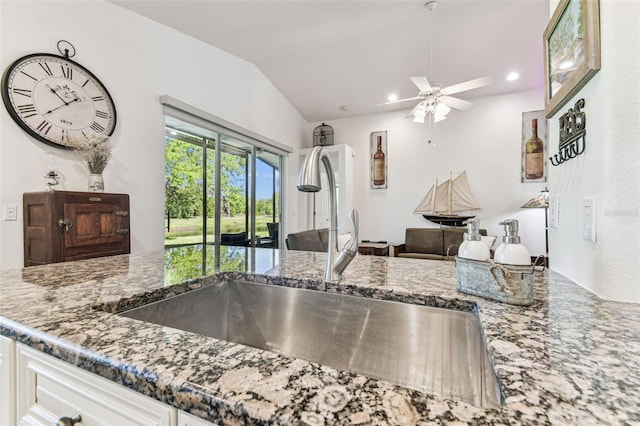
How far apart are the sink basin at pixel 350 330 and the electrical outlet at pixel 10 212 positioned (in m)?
1.99

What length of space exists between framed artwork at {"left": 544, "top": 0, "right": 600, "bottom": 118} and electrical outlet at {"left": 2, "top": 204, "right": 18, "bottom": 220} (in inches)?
121

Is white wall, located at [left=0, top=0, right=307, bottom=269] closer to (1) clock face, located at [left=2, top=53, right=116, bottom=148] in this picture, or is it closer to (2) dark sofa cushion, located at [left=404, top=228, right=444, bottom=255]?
(1) clock face, located at [left=2, top=53, right=116, bottom=148]

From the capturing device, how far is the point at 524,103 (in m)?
4.39

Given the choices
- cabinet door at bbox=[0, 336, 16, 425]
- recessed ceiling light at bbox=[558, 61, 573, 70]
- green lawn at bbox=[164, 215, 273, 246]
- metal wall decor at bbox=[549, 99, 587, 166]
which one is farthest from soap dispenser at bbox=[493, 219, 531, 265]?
green lawn at bbox=[164, 215, 273, 246]

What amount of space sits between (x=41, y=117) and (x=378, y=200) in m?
4.45

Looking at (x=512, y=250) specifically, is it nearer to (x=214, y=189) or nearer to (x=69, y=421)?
(x=69, y=421)

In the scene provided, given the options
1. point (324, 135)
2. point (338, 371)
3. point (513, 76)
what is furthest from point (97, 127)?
point (513, 76)

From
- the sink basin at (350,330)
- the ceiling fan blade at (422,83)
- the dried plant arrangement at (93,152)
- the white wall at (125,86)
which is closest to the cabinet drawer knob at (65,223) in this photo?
the white wall at (125,86)

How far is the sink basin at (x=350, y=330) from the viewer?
29.4 inches

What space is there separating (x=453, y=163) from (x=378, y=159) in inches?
48.9

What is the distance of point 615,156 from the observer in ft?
2.30

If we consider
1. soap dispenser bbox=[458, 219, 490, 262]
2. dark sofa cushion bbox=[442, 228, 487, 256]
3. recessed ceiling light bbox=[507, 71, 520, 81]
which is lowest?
dark sofa cushion bbox=[442, 228, 487, 256]

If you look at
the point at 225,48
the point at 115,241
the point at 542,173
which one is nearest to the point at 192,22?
the point at 225,48

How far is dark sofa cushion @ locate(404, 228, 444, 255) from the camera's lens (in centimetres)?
459
